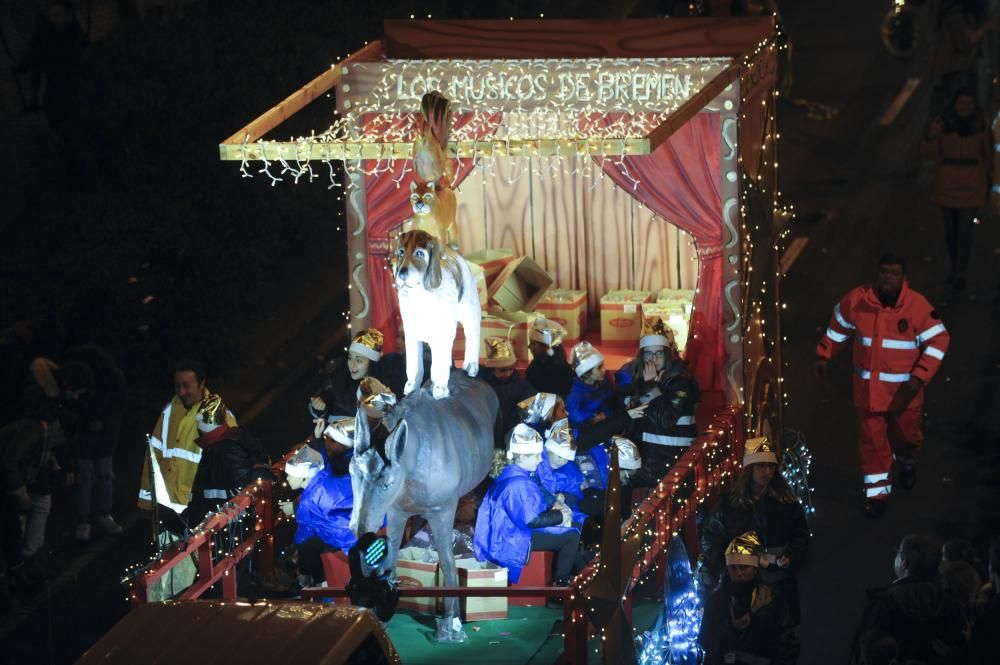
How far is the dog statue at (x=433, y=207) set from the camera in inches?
474

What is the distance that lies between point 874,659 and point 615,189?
6.78m

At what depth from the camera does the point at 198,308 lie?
1875 centimetres

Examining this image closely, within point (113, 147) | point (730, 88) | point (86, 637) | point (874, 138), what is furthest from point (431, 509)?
point (874, 138)

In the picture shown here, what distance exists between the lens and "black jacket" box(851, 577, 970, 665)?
10.2 meters

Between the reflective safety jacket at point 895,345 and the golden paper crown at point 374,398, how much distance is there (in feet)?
13.4

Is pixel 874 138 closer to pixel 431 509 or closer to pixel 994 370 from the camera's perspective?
pixel 994 370

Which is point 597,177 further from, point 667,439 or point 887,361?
point 667,439

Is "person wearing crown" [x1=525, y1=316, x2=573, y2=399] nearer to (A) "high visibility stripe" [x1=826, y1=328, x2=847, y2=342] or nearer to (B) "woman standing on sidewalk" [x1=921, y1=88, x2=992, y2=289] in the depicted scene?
(A) "high visibility stripe" [x1=826, y1=328, x2=847, y2=342]

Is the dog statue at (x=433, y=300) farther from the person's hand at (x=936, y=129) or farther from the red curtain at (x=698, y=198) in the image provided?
the person's hand at (x=936, y=129)

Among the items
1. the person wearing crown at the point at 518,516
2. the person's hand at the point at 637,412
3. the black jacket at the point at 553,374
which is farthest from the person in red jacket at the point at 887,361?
the person wearing crown at the point at 518,516

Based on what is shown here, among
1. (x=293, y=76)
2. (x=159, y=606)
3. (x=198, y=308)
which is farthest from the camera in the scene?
(x=293, y=76)

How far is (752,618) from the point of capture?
1100 centimetres

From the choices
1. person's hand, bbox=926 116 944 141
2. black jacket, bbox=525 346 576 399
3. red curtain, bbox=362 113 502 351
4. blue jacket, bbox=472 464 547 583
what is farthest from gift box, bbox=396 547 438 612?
person's hand, bbox=926 116 944 141

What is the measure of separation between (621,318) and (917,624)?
5802 millimetres
